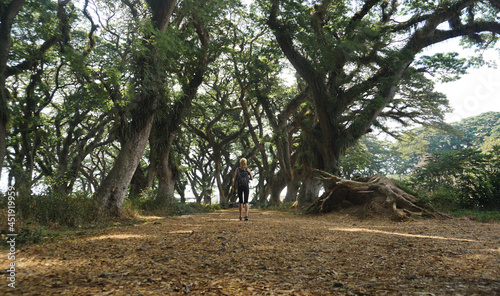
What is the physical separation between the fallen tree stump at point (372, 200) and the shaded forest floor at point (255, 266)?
11.1ft

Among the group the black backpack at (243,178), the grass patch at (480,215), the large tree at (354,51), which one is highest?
the large tree at (354,51)

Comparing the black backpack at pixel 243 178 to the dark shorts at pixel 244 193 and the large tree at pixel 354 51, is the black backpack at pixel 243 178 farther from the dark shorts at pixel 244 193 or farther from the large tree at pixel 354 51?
the large tree at pixel 354 51

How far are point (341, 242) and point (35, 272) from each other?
4069 millimetres

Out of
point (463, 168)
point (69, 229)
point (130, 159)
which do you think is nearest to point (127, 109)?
point (130, 159)

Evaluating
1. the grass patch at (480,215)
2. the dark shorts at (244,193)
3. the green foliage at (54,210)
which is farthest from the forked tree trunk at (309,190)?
the green foliage at (54,210)

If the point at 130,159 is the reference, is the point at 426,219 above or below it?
below

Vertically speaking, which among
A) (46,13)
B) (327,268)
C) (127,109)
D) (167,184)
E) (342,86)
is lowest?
A: (327,268)

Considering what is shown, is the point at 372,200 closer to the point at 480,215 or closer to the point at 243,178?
the point at 480,215

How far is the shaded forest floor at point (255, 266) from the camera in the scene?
2.23m

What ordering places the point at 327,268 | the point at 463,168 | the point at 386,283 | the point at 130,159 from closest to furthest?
the point at 386,283 < the point at 327,268 < the point at 130,159 < the point at 463,168

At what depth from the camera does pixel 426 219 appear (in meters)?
7.40

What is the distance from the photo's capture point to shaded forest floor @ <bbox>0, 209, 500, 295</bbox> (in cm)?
223

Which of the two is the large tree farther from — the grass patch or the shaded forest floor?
the shaded forest floor

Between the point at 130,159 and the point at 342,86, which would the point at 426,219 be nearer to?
the point at 342,86
